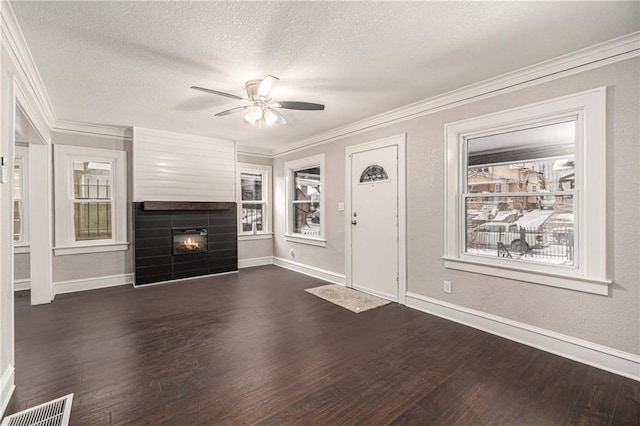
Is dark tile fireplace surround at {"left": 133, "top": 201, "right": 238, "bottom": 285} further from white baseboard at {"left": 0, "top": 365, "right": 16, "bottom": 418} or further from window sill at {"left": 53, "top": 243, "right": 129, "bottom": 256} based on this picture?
white baseboard at {"left": 0, "top": 365, "right": 16, "bottom": 418}

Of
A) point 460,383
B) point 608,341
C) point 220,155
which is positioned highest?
point 220,155

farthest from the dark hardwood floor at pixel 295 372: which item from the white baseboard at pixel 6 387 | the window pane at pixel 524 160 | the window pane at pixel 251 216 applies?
the window pane at pixel 251 216

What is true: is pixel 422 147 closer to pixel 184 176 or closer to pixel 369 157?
pixel 369 157

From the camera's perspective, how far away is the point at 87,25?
2047 mm

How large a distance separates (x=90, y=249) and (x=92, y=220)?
0.47 metres

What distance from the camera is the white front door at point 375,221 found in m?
3.94

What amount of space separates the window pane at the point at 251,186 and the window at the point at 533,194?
4.15 m

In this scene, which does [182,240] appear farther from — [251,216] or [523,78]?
[523,78]

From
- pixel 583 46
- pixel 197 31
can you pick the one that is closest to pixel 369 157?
pixel 583 46

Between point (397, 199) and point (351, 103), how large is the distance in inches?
53.7

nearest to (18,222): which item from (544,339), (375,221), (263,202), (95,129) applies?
(95,129)

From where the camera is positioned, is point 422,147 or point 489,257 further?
point 422,147

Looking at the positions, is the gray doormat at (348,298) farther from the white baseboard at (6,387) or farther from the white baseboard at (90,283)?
the white baseboard at (90,283)

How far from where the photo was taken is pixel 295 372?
2.28m
